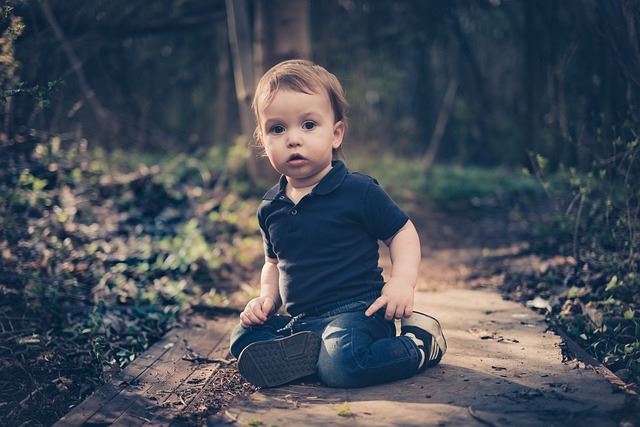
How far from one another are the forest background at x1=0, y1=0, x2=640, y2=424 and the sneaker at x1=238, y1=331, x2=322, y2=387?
699 millimetres

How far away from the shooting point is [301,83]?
2.71m

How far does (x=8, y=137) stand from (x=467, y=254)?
3.57m

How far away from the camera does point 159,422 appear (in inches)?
88.3

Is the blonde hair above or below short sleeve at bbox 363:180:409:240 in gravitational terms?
above

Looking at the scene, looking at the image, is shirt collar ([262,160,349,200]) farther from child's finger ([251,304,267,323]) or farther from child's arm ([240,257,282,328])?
child's finger ([251,304,267,323])

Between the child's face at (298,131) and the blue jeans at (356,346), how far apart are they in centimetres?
59

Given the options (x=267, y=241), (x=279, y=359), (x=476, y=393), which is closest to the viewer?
(x=476, y=393)

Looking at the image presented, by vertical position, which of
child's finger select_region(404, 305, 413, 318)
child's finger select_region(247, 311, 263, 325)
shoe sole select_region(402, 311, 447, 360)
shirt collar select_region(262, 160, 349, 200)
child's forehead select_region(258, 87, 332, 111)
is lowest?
shoe sole select_region(402, 311, 447, 360)

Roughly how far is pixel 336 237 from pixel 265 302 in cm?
43

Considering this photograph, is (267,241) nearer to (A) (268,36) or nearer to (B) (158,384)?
(B) (158,384)

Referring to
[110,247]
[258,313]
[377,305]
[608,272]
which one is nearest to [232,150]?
[110,247]

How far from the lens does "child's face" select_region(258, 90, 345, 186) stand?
2693mm

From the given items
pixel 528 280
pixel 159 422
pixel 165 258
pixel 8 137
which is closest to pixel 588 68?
pixel 528 280

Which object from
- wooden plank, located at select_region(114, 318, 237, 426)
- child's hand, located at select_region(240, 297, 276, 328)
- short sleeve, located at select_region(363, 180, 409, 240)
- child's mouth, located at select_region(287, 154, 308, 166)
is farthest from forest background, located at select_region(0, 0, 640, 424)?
child's mouth, located at select_region(287, 154, 308, 166)
